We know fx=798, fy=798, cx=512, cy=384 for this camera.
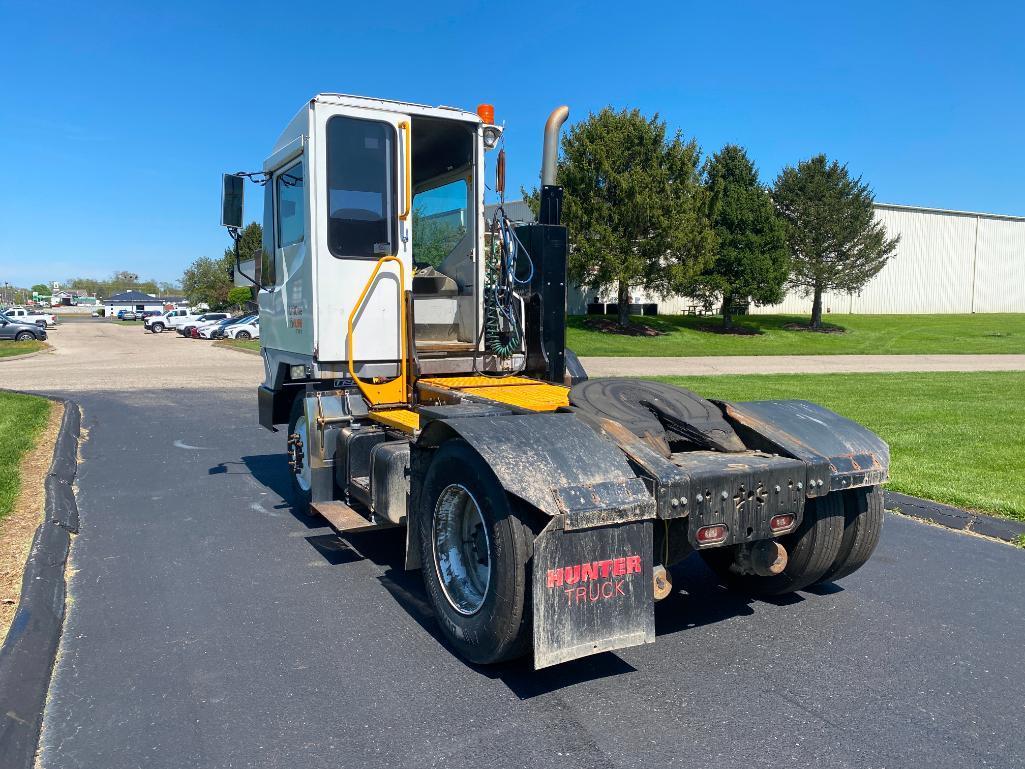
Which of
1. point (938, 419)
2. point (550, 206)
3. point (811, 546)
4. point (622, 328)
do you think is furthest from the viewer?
point (622, 328)

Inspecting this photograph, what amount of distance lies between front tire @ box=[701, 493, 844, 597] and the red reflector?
2.64 feet

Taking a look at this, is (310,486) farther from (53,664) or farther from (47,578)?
(53,664)

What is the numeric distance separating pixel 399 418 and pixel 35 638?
2450 millimetres

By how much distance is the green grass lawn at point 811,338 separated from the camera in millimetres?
31516

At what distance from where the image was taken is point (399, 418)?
5.54 m

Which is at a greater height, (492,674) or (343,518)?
(343,518)

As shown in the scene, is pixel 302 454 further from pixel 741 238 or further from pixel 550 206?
pixel 741 238

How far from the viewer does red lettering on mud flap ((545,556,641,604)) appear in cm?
→ 333

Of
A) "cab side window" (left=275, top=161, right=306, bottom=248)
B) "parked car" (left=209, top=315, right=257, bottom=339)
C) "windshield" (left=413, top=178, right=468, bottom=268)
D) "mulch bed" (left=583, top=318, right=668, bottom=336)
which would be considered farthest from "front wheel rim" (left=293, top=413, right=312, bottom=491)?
"parked car" (left=209, top=315, right=257, bottom=339)

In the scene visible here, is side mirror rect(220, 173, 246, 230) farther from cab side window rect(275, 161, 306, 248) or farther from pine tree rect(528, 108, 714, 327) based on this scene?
pine tree rect(528, 108, 714, 327)

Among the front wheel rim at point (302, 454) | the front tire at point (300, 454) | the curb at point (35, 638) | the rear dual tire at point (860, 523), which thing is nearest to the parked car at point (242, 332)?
the curb at point (35, 638)

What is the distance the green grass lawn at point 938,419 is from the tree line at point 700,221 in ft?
55.8

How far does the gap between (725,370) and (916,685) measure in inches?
726

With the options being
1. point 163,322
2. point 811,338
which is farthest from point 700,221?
point 163,322
